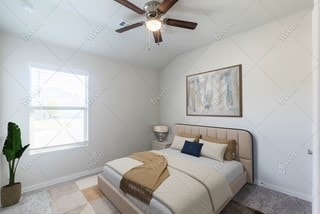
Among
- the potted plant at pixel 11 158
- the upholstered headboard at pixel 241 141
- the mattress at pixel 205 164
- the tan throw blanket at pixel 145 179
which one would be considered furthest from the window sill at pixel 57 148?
the upholstered headboard at pixel 241 141

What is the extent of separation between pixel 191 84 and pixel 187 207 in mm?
2875

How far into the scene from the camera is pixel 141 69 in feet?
14.8

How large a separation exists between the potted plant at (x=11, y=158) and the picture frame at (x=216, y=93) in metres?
3.33

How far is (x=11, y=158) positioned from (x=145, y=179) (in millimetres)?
2040

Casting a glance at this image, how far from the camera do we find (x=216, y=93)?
3.49 meters

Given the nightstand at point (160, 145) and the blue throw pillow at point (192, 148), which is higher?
the blue throw pillow at point (192, 148)

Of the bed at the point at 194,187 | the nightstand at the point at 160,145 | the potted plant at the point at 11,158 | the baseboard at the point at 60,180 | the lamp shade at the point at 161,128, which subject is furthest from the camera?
the lamp shade at the point at 161,128

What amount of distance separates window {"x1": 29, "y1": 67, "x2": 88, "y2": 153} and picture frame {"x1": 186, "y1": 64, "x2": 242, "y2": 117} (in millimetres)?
2454

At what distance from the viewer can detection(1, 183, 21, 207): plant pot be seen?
2357 millimetres

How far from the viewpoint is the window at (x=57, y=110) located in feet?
9.68

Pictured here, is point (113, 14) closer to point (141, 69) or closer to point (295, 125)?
point (141, 69)

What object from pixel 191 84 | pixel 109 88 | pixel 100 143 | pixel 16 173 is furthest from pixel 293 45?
pixel 16 173

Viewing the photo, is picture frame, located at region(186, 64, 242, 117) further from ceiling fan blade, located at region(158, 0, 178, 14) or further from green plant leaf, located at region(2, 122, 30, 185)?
green plant leaf, located at region(2, 122, 30, 185)

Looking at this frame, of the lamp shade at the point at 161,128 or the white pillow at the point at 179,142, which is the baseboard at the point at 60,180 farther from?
the white pillow at the point at 179,142
